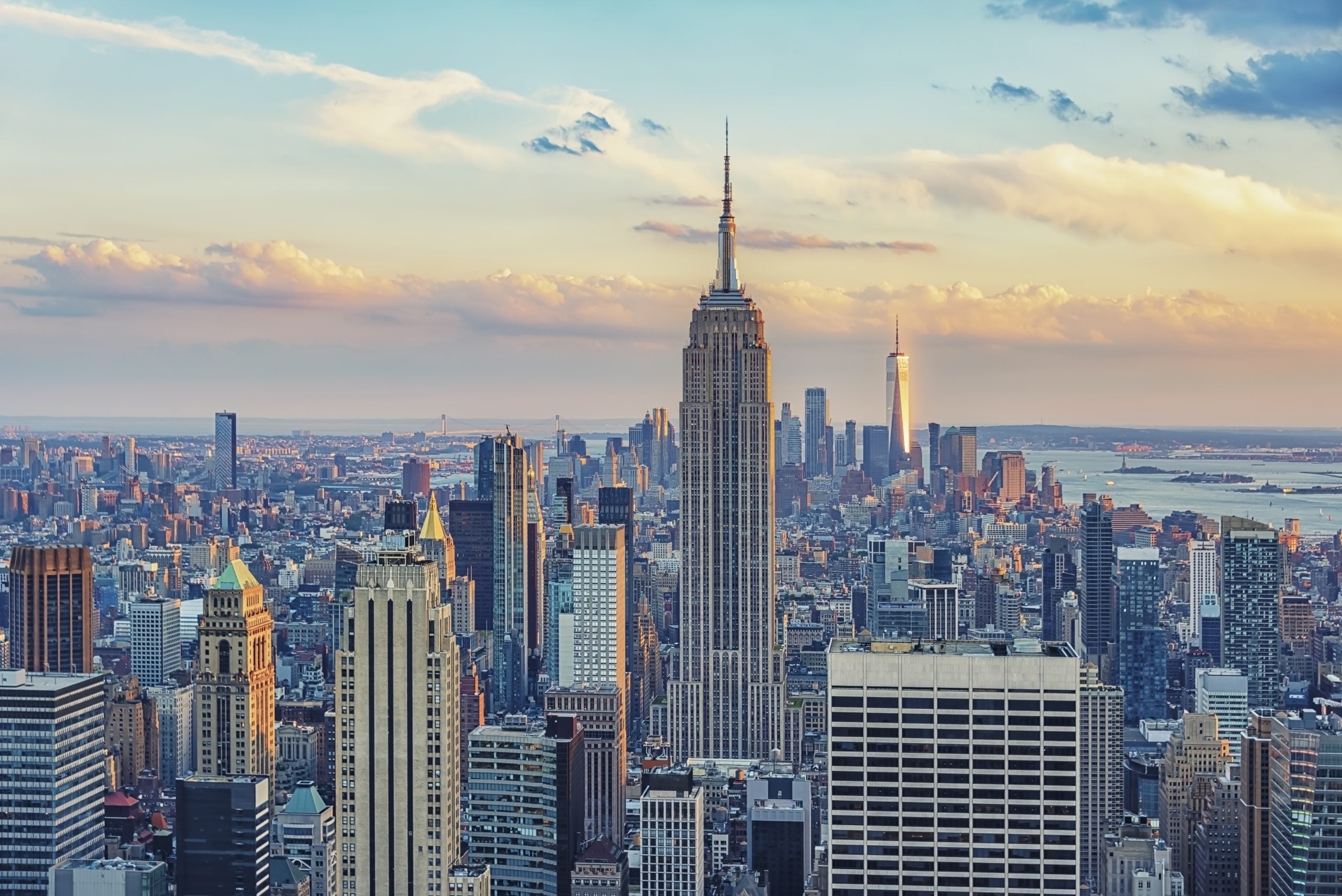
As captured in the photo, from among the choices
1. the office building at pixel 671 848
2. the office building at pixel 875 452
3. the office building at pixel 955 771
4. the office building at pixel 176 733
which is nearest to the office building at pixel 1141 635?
the office building at pixel 875 452

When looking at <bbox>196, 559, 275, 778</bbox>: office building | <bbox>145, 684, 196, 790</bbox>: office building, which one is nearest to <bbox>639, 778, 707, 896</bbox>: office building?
<bbox>196, 559, 275, 778</bbox>: office building

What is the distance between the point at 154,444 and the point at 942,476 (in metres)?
23.3

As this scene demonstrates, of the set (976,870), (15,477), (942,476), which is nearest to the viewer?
(976,870)

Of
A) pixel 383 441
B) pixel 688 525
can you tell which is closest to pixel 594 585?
pixel 688 525

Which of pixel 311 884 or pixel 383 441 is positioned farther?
pixel 383 441

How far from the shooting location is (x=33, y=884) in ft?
79.0

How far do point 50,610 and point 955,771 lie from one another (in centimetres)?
2531

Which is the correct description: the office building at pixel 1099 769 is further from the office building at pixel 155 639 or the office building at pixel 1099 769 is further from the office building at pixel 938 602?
the office building at pixel 155 639

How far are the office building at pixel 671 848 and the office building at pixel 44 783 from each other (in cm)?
775

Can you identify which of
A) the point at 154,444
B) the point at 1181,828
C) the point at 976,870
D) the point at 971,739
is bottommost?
the point at 1181,828

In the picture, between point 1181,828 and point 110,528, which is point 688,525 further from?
point 1181,828

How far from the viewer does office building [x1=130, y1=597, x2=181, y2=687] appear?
119ft

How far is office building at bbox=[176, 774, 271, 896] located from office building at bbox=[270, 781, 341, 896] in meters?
0.40

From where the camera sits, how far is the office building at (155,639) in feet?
119
